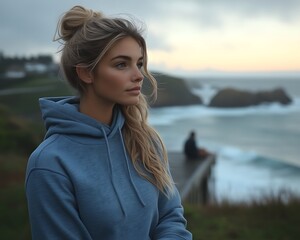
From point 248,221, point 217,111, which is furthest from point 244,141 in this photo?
point 248,221

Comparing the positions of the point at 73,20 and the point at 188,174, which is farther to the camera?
the point at 188,174

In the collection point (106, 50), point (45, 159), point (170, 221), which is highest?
point (106, 50)

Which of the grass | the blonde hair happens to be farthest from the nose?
the grass

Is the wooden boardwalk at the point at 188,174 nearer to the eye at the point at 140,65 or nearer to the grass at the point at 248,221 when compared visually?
the grass at the point at 248,221

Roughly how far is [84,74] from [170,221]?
620mm

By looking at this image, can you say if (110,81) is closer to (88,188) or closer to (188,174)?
(88,188)

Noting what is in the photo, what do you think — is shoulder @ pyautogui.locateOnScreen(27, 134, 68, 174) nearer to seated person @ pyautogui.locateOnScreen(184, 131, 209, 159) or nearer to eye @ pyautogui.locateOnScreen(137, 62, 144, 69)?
eye @ pyautogui.locateOnScreen(137, 62, 144, 69)

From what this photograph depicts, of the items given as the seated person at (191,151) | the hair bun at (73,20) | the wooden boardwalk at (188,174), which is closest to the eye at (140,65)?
the hair bun at (73,20)

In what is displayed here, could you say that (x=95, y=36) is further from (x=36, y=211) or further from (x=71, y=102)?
(x=36, y=211)

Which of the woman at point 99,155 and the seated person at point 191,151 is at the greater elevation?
the woman at point 99,155

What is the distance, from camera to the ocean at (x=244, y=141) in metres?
17.0

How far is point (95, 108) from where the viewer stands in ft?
4.94

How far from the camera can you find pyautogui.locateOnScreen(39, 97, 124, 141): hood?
1.41 metres

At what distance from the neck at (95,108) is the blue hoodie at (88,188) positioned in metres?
0.03
